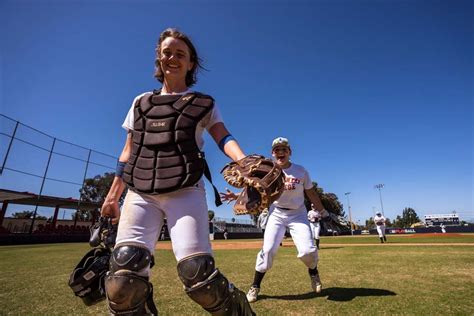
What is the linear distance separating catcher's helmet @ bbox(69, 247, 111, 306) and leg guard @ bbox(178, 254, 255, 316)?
0.83 m

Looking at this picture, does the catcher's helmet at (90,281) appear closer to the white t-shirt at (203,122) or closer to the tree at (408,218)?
the white t-shirt at (203,122)

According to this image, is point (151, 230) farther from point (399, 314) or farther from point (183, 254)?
point (399, 314)

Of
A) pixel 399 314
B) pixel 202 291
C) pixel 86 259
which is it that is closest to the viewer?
pixel 202 291

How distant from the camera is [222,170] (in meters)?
2.25

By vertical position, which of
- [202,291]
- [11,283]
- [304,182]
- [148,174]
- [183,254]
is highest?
[304,182]

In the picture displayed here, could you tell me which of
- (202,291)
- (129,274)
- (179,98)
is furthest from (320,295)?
(179,98)

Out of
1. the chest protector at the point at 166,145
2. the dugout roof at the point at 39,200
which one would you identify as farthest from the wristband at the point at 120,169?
the dugout roof at the point at 39,200

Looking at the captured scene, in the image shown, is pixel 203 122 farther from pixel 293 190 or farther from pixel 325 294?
pixel 325 294

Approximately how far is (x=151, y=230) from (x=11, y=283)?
222 inches

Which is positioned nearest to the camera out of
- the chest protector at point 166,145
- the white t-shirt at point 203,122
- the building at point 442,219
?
the chest protector at point 166,145

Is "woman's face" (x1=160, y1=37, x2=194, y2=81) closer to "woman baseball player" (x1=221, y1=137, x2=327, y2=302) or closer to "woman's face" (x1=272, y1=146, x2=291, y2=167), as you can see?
"woman baseball player" (x1=221, y1=137, x2=327, y2=302)

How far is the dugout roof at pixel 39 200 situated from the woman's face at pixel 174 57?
94.4 ft

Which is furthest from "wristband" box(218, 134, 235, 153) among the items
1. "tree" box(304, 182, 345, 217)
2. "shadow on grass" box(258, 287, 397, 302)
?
"tree" box(304, 182, 345, 217)

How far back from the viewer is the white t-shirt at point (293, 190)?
16.9 ft
